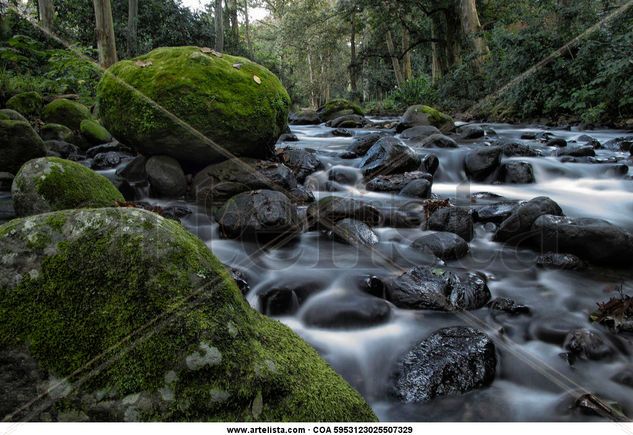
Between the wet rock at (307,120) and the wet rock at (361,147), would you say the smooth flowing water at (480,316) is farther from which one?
the wet rock at (307,120)

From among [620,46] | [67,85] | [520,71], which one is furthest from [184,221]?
[520,71]

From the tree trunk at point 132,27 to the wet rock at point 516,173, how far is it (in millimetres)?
16644

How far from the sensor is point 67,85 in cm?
1231

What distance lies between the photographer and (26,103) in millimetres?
9727

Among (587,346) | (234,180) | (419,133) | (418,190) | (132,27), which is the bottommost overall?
(587,346)

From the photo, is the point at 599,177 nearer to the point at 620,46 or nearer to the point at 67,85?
the point at 620,46

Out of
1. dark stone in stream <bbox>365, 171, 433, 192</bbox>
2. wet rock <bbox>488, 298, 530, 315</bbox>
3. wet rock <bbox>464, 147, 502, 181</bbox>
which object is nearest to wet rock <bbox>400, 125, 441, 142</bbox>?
wet rock <bbox>464, 147, 502, 181</bbox>

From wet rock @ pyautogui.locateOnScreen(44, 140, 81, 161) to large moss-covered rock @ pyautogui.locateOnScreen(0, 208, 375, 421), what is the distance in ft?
25.7

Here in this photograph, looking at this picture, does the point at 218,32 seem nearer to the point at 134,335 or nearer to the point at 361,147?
the point at 361,147

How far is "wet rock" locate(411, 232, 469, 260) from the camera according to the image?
467 cm

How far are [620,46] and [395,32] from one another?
17.4 m

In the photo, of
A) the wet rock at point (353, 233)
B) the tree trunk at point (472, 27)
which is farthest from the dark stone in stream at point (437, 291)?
the tree trunk at point (472, 27)

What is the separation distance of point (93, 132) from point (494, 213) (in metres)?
8.54

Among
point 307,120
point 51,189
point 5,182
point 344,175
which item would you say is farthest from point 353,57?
point 51,189
